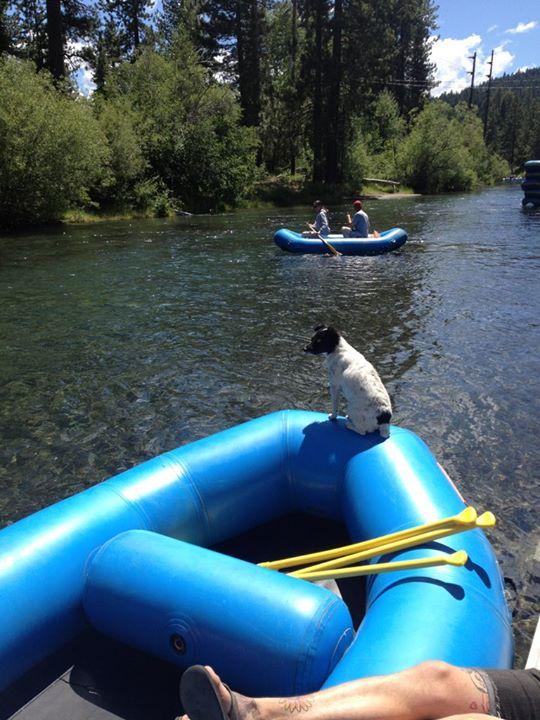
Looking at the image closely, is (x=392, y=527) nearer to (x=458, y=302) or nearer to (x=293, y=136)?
(x=458, y=302)

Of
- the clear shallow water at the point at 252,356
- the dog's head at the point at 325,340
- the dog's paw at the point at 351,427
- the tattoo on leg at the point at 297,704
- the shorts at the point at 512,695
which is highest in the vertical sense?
the dog's head at the point at 325,340

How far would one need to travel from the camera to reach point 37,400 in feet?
22.7

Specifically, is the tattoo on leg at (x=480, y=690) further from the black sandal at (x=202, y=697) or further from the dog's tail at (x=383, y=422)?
the dog's tail at (x=383, y=422)

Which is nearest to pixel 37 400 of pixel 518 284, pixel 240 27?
pixel 518 284

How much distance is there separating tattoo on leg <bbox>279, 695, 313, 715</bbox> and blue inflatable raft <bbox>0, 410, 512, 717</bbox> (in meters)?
0.27

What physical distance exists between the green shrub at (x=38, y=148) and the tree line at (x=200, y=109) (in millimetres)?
47

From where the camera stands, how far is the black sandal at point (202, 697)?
2105 millimetres

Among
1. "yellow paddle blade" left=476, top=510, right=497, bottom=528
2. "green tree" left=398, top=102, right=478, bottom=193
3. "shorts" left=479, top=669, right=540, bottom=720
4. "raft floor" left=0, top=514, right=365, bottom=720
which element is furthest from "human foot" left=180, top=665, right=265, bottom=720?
"green tree" left=398, top=102, right=478, bottom=193

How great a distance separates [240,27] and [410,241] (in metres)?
30.4

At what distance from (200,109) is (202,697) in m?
34.1

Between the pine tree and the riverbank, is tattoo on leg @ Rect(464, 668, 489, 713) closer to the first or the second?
the riverbank

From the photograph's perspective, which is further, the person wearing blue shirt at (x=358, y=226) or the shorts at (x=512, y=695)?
the person wearing blue shirt at (x=358, y=226)

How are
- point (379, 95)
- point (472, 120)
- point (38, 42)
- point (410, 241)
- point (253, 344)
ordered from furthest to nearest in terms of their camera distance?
1. point (472, 120)
2. point (379, 95)
3. point (38, 42)
4. point (410, 241)
5. point (253, 344)

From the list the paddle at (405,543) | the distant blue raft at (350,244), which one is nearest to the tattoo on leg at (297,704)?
the paddle at (405,543)
